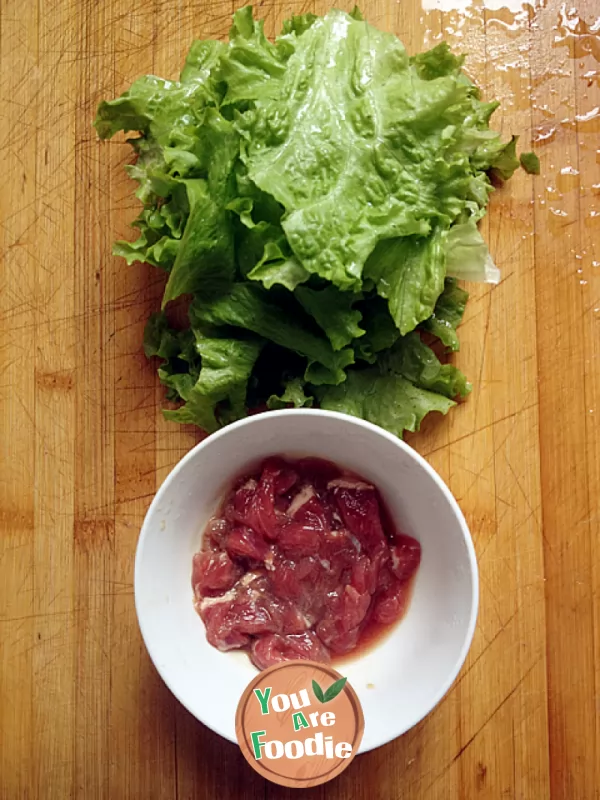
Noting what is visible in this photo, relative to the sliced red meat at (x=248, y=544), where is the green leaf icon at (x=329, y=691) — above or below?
below

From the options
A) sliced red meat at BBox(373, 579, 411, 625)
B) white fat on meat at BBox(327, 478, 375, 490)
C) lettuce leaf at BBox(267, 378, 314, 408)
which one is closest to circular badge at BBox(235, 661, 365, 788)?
sliced red meat at BBox(373, 579, 411, 625)

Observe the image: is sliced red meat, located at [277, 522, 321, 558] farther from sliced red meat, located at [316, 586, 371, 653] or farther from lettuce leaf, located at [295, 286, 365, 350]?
lettuce leaf, located at [295, 286, 365, 350]

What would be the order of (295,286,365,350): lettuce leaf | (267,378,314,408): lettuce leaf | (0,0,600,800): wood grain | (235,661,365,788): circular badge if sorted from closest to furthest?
(235,661,365,788): circular badge → (295,286,365,350): lettuce leaf → (267,378,314,408): lettuce leaf → (0,0,600,800): wood grain

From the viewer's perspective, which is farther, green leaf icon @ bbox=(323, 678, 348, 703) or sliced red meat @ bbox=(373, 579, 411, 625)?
sliced red meat @ bbox=(373, 579, 411, 625)

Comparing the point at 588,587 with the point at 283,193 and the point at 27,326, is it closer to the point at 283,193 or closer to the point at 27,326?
the point at 283,193

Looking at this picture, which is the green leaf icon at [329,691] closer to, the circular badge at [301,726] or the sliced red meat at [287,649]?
the circular badge at [301,726]

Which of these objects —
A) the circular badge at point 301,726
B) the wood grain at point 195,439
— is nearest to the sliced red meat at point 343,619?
the circular badge at point 301,726

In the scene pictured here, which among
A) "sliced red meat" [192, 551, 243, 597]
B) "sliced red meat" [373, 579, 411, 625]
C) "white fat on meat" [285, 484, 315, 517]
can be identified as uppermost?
"white fat on meat" [285, 484, 315, 517]
